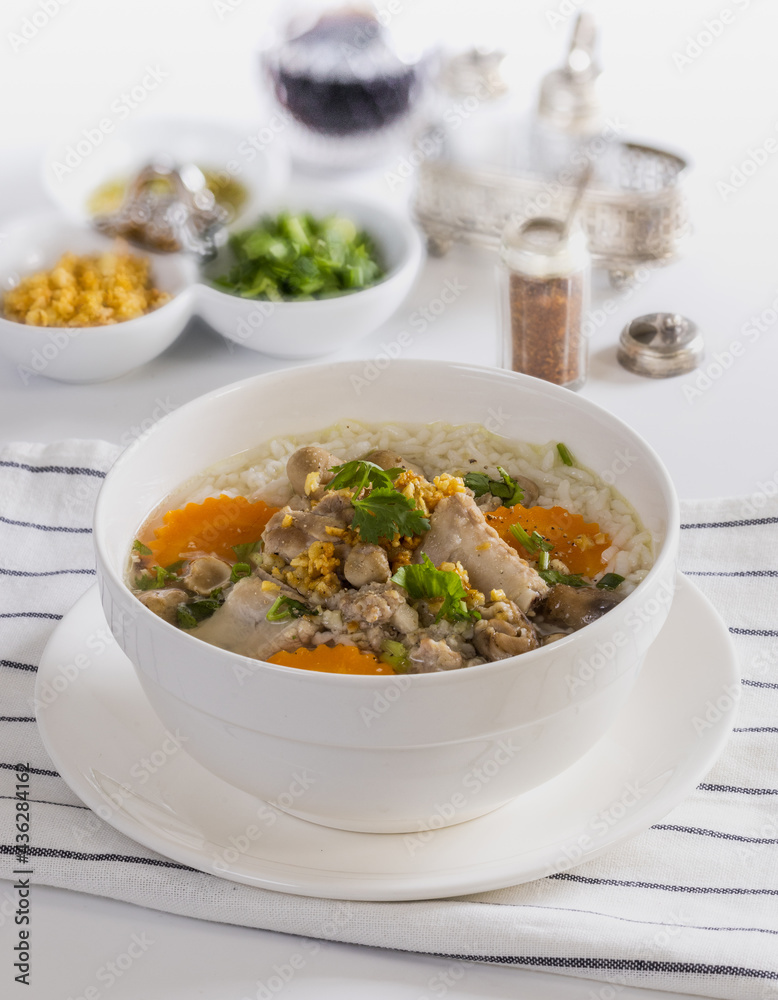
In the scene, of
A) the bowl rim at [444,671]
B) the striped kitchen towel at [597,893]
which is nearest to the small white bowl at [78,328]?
the bowl rim at [444,671]

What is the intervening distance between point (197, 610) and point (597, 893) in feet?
2.26

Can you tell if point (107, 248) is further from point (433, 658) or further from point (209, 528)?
point (433, 658)

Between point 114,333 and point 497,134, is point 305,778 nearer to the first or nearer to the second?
point 114,333

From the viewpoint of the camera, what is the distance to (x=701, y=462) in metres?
2.60

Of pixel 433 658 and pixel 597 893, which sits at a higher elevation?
pixel 433 658

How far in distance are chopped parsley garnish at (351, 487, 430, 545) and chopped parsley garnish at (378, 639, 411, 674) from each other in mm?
190

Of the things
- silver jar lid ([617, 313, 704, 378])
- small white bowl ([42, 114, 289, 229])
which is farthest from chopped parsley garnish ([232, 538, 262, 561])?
small white bowl ([42, 114, 289, 229])

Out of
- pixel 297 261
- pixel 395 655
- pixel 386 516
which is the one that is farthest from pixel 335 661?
pixel 297 261

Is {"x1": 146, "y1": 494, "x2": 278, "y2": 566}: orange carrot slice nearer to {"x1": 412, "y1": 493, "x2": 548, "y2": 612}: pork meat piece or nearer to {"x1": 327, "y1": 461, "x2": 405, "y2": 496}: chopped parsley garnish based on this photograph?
{"x1": 327, "y1": 461, "x2": 405, "y2": 496}: chopped parsley garnish

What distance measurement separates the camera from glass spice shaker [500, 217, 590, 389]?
2.70 m

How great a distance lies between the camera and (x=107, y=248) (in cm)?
307

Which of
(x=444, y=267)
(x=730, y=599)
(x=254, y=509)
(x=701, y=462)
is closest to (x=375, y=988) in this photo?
(x=254, y=509)

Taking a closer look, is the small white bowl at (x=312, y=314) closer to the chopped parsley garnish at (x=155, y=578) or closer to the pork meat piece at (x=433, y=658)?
the chopped parsley garnish at (x=155, y=578)

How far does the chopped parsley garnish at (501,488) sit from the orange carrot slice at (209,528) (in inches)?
13.3
